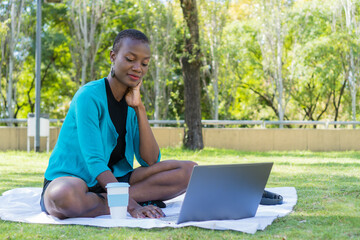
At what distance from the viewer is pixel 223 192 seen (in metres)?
3.15

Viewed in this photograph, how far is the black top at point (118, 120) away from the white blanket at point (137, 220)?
531 millimetres

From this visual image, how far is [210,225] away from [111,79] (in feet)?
4.63

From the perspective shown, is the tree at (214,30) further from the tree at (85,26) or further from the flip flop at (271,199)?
the flip flop at (271,199)

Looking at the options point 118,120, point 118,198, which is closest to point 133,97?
point 118,120

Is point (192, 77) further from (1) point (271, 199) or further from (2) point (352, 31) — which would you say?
(2) point (352, 31)

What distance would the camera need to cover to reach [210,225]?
10.0 feet

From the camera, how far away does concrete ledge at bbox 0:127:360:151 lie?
13.2m

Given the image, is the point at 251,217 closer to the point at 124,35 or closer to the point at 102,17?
the point at 124,35

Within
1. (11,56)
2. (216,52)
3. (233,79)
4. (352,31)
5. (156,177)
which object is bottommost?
(156,177)

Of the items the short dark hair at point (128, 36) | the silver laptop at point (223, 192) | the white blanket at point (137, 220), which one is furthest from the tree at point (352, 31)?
the silver laptop at point (223, 192)

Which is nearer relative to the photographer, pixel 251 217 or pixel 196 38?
pixel 251 217

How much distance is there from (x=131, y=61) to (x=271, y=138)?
34.4 feet

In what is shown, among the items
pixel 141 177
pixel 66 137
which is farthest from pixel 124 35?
pixel 141 177

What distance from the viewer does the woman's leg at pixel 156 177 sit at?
12.7 ft
